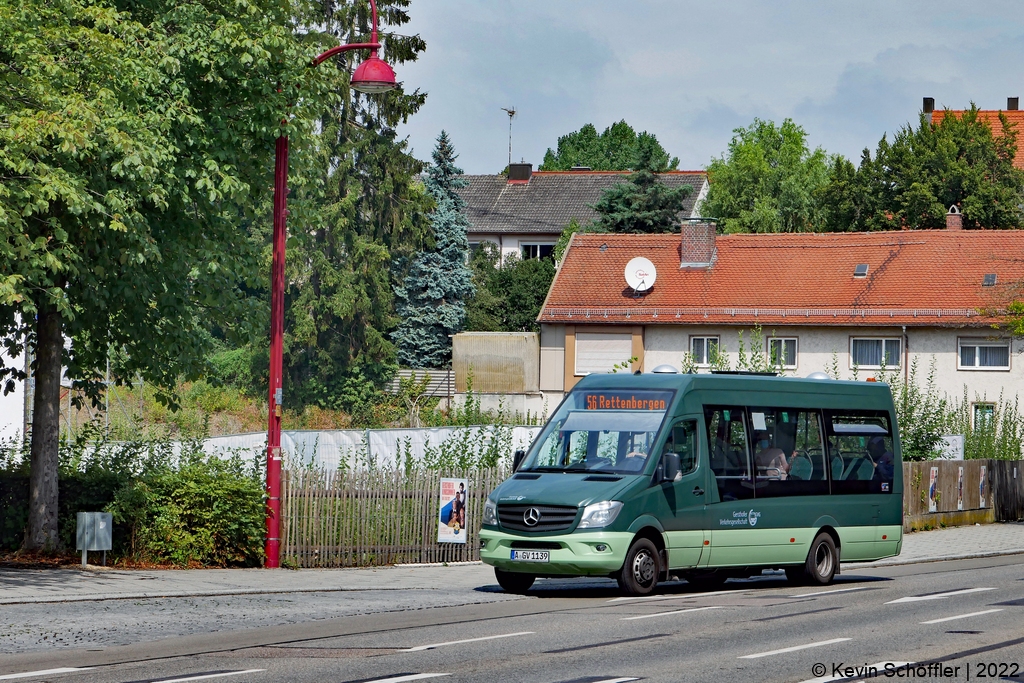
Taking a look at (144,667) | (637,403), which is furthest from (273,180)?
(144,667)

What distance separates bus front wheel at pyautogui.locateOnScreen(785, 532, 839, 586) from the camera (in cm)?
1805

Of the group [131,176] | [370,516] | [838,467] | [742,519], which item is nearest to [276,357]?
[370,516]

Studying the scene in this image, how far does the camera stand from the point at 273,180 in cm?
1947

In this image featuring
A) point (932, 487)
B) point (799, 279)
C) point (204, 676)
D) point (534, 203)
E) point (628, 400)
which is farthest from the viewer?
point (534, 203)

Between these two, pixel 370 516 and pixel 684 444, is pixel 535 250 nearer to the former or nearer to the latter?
pixel 370 516

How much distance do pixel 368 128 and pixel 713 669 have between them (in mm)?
46738

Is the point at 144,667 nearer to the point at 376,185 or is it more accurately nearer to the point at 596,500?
the point at 596,500

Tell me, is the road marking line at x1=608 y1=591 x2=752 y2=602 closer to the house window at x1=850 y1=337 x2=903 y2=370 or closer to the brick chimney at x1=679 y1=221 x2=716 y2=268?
the house window at x1=850 y1=337 x2=903 y2=370

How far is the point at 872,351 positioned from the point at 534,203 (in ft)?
132

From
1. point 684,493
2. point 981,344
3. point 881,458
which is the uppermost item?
point 981,344

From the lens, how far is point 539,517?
50.5 ft

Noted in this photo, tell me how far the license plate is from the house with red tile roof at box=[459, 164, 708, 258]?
63.0 meters

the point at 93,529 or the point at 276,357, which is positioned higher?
the point at 276,357

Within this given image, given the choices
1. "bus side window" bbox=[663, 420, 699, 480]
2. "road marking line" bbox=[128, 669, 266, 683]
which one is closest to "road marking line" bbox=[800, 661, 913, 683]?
"road marking line" bbox=[128, 669, 266, 683]
